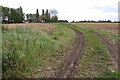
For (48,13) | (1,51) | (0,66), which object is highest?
(48,13)

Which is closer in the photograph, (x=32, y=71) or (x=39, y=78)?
(x=39, y=78)

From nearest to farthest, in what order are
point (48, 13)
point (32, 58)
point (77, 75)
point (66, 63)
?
point (77, 75)
point (32, 58)
point (66, 63)
point (48, 13)

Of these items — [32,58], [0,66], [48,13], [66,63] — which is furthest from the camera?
[48,13]

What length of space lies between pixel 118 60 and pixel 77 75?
2852 millimetres

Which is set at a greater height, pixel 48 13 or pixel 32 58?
pixel 48 13

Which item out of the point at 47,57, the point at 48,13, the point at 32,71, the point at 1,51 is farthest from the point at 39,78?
the point at 48,13

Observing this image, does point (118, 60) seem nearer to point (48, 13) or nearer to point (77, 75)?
point (77, 75)

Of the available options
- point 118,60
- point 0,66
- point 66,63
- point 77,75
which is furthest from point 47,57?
Answer: point 118,60

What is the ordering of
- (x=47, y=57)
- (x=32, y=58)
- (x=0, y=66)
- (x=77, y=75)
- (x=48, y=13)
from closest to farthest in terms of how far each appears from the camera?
(x=0, y=66)
(x=77, y=75)
(x=32, y=58)
(x=47, y=57)
(x=48, y=13)

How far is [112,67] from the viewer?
532cm

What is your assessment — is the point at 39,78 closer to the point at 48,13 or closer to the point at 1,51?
the point at 1,51

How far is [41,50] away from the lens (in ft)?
20.9

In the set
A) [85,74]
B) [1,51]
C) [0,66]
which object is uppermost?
[1,51]

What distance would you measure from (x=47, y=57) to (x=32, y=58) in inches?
44.3
